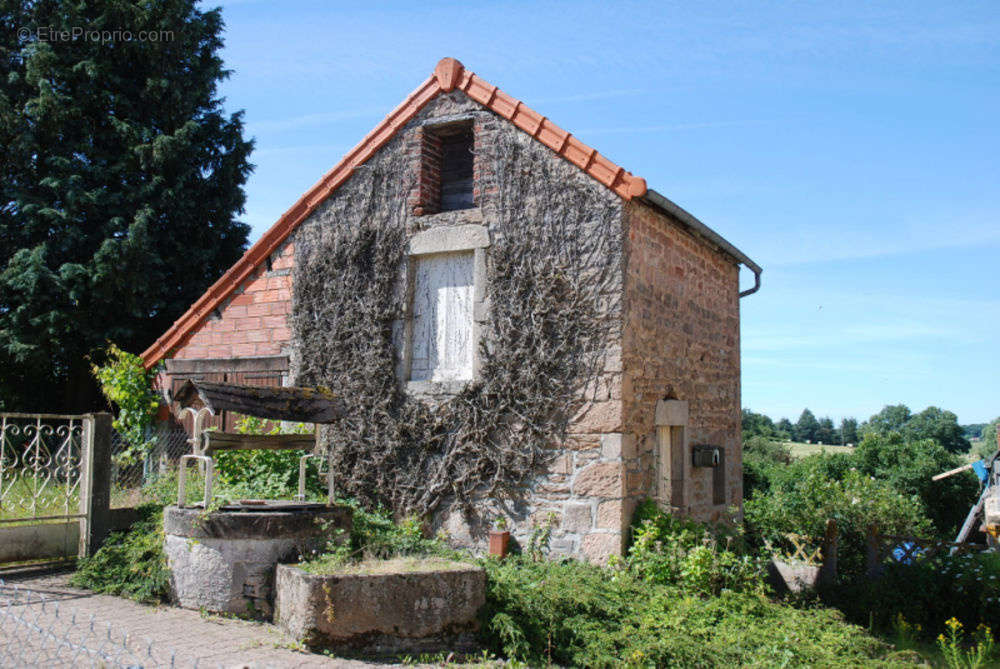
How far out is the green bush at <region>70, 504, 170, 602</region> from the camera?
289 inches

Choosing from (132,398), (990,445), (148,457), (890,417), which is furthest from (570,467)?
(890,417)

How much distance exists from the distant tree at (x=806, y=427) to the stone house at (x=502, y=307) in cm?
5273

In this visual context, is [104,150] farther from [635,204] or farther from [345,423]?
[635,204]

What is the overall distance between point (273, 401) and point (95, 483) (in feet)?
8.98

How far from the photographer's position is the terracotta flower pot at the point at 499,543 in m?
8.29

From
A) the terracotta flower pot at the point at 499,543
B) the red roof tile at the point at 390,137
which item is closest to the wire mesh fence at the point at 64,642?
the terracotta flower pot at the point at 499,543

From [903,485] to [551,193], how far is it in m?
14.5

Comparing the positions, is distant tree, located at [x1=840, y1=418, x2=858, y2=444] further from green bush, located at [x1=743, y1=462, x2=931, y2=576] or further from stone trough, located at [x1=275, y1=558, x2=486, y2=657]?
stone trough, located at [x1=275, y1=558, x2=486, y2=657]

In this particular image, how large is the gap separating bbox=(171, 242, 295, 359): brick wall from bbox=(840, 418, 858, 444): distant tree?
52.7m

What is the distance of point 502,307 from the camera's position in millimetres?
8812

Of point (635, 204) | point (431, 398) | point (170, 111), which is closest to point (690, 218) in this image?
point (635, 204)

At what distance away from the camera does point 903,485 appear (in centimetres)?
1900

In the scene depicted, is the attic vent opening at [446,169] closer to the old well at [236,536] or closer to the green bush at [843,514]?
the old well at [236,536]

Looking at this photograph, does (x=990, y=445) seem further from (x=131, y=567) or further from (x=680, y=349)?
(x=131, y=567)
